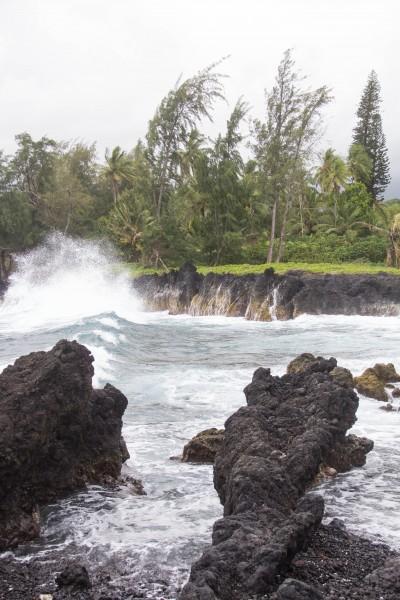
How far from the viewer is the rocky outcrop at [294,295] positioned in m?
24.7

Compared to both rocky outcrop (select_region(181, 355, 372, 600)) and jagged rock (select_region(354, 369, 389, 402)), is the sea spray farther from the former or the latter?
rocky outcrop (select_region(181, 355, 372, 600))

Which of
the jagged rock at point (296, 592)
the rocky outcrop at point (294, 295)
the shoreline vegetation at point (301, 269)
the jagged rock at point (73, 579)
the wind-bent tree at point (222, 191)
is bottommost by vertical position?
the jagged rock at point (73, 579)

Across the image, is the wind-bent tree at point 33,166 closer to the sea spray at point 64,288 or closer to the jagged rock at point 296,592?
the sea spray at point 64,288

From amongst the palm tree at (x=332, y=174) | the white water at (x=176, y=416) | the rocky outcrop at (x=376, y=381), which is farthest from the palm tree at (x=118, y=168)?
the rocky outcrop at (x=376, y=381)

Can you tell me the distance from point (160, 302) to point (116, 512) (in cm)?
2528

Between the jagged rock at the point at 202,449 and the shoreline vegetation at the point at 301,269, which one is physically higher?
the shoreline vegetation at the point at 301,269

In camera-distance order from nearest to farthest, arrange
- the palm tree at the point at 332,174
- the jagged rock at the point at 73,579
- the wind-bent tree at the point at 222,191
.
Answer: the jagged rock at the point at 73,579, the wind-bent tree at the point at 222,191, the palm tree at the point at 332,174

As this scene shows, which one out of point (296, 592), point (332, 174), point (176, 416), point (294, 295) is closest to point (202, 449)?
point (176, 416)

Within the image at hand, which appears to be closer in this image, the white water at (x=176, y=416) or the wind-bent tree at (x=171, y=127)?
the white water at (x=176, y=416)

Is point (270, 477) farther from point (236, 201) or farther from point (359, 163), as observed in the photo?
point (359, 163)

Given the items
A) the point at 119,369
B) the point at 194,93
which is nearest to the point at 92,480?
the point at 119,369

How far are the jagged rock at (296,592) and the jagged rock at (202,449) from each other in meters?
4.17

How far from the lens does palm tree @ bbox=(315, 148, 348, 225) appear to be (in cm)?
4844

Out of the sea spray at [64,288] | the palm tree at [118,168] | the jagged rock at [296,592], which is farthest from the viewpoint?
the palm tree at [118,168]
